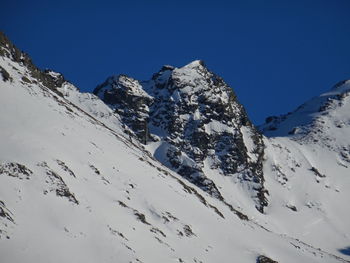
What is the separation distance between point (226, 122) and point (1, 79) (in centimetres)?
5469

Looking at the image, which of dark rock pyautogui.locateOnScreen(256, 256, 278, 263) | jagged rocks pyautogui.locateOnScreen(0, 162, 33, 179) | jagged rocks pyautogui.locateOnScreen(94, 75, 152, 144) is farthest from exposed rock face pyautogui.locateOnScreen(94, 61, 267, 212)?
jagged rocks pyautogui.locateOnScreen(0, 162, 33, 179)

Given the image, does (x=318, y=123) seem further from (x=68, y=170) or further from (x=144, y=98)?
(x=68, y=170)

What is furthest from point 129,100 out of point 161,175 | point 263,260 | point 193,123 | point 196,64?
point 263,260

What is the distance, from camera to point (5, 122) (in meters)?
39.4

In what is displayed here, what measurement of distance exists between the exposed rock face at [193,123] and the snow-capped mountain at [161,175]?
27cm

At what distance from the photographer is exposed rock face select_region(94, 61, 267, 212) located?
85.8m

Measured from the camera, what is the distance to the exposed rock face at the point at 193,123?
8575 cm

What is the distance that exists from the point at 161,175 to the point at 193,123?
128 feet

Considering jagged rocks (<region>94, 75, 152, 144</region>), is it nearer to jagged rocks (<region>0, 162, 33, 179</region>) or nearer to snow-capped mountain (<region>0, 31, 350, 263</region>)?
snow-capped mountain (<region>0, 31, 350, 263</region>)

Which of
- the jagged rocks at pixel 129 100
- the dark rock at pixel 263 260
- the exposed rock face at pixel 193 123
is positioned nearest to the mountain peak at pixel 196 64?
the exposed rock face at pixel 193 123

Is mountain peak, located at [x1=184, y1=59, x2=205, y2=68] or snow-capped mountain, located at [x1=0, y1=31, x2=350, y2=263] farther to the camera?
mountain peak, located at [x1=184, y1=59, x2=205, y2=68]

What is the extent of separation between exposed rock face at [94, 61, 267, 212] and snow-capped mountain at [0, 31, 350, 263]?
27cm

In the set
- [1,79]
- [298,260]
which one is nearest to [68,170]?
[1,79]

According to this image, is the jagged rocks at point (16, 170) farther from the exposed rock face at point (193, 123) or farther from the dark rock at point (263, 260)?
the exposed rock face at point (193, 123)
